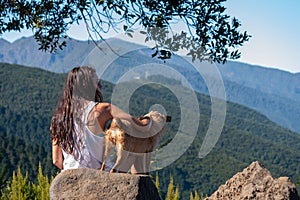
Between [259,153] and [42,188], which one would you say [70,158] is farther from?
[259,153]

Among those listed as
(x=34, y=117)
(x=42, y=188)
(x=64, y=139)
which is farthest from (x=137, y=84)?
(x=34, y=117)

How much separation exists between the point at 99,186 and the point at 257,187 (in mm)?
1252

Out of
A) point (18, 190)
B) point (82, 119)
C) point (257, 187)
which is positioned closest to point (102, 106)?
point (82, 119)

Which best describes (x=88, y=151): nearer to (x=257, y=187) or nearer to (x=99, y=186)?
(x=99, y=186)

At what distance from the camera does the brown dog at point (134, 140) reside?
402 cm

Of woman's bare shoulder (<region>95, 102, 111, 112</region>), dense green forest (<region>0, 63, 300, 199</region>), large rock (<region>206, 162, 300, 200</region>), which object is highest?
woman's bare shoulder (<region>95, 102, 111, 112</region>)

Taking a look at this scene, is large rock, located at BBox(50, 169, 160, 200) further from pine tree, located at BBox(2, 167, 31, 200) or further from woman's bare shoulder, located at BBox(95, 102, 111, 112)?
pine tree, located at BBox(2, 167, 31, 200)

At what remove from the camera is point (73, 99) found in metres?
4.32

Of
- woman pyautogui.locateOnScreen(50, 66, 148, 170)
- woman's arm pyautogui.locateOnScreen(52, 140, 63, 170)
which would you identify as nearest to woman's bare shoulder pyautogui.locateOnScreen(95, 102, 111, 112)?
woman pyautogui.locateOnScreen(50, 66, 148, 170)

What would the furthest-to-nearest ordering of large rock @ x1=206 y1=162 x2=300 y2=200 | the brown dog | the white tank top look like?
the white tank top < large rock @ x1=206 y1=162 x2=300 y2=200 < the brown dog

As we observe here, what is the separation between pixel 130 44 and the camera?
508 cm

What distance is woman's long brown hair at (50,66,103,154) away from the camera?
4246 mm

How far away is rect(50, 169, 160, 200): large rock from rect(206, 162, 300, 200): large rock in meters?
0.80

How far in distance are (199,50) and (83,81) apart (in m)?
1.97
